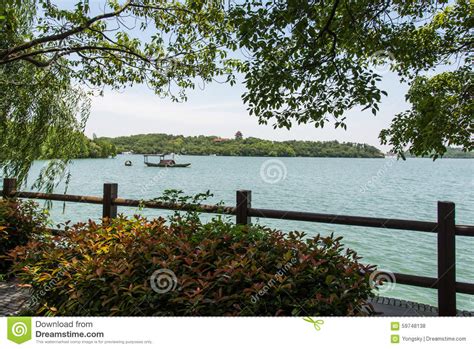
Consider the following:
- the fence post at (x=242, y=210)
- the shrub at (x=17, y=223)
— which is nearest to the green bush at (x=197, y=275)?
the fence post at (x=242, y=210)

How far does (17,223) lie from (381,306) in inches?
205

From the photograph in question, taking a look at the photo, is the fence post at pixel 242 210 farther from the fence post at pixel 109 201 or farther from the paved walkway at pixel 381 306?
the fence post at pixel 109 201

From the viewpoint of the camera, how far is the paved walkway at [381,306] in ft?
12.7

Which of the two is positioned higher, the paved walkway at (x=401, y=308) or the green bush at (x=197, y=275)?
the green bush at (x=197, y=275)

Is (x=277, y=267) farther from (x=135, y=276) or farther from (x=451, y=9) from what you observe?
(x=451, y=9)

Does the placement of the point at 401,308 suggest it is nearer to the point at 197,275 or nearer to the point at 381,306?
the point at 381,306

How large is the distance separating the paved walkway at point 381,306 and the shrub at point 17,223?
27.5 inches

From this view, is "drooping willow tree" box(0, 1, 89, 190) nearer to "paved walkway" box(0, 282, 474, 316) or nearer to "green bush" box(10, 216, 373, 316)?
"paved walkway" box(0, 282, 474, 316)

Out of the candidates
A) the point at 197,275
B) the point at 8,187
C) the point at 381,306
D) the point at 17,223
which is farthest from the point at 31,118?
the point at 381,306

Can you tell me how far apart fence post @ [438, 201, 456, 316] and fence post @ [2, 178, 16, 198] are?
6.82 metres

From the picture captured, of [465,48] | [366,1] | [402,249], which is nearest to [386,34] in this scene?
[366,1]

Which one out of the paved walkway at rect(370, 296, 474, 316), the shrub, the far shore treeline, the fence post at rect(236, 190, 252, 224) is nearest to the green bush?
the fence post at rect(236, 190, 252, 224)

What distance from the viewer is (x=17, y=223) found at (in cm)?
539

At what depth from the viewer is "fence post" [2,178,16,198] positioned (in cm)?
645
